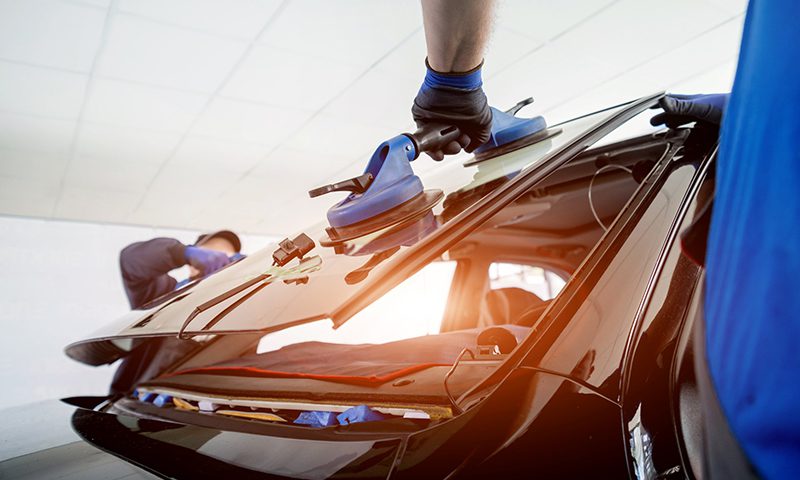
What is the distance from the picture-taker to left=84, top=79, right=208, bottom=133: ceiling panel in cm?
336

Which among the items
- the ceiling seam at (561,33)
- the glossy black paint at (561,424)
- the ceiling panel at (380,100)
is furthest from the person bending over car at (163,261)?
the ceiling seam at (561,33)

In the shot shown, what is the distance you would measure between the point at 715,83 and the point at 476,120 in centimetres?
372

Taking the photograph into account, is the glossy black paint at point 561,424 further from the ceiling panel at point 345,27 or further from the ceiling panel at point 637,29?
the ceiling panel at point 637,29

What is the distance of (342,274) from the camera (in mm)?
688

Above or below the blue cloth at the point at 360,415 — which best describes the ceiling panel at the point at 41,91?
above

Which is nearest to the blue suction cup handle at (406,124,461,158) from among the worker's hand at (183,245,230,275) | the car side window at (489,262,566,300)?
the car side window at (489,262,566,300)

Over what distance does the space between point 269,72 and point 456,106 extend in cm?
258

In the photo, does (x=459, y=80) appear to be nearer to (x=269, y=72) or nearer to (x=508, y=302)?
(x=508, y=302)

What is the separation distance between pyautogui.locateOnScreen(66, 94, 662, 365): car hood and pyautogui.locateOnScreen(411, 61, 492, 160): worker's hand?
9cm

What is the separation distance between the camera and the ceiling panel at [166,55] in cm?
272

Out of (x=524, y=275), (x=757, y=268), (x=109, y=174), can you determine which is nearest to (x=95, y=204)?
(x=109, y=174)

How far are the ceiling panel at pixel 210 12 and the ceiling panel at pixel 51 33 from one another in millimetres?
242

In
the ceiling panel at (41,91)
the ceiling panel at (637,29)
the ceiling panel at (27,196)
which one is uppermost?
the ceiling panel at (27,196)

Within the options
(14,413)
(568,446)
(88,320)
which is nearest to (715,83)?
(568,446)
